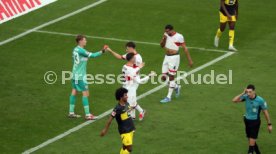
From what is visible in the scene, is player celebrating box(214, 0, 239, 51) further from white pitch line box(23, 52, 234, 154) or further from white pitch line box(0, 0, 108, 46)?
white pitch line box(0, 0, 108, 46)

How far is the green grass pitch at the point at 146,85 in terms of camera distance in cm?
2392

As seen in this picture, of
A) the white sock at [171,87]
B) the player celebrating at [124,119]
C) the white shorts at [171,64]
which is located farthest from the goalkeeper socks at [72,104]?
the player celebrating at [124,119]

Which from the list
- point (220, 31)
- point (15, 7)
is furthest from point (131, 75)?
point (15, 7)

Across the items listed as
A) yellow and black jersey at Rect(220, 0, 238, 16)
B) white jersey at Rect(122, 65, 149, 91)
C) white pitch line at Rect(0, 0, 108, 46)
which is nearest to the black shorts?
white jersey at Rect(122, 65, 149, 91)

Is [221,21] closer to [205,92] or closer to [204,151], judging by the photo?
[205,92]

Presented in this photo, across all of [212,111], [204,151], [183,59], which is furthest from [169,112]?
[183,59]

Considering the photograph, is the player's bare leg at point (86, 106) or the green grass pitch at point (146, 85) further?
the player's bare leg at point (86, 106)

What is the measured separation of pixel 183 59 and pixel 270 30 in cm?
482

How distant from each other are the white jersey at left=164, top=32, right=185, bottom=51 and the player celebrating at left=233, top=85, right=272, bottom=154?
4.91 m

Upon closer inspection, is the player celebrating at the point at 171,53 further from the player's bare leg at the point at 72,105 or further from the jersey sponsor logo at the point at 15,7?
the jersey sponsor logo at the point at 15,7

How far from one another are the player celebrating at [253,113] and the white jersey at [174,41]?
4.91 m

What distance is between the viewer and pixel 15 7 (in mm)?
34219

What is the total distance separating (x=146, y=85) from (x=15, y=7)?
8331 mm

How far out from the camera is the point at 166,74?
27.5 m
